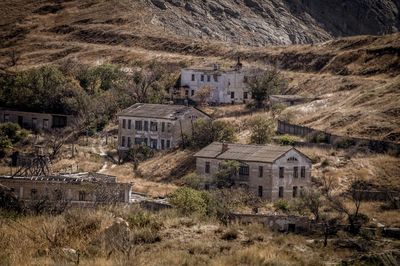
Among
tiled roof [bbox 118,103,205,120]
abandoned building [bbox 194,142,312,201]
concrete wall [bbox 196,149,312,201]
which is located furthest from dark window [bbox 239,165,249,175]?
tiled roof [bbox 118,103,205,120]

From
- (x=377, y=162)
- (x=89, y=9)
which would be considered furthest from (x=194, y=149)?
(x=89, y=9)

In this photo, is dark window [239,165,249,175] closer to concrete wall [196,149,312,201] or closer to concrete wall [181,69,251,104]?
concrete wall [196,149,312,201]

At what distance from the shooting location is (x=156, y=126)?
6538 centimetres

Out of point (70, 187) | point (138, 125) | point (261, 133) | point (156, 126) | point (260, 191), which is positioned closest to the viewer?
point (70, 187)

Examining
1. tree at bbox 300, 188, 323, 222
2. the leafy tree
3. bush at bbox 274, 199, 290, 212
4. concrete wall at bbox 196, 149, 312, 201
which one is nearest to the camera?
tree at bbox 300, 188, 323, 222

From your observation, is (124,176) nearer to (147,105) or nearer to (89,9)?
Answer: (147,105)

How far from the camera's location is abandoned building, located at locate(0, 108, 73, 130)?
245 ft

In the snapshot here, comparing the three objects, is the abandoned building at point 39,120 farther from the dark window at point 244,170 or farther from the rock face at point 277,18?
the rock face at point 277,18

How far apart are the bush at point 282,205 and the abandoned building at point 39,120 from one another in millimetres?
32974

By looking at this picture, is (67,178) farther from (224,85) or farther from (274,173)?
(224,85)

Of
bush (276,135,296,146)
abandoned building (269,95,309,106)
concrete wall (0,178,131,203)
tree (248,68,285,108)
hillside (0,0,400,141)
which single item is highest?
hillside (0,0,400,141)

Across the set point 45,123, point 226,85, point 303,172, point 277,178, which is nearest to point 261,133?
point 303,172

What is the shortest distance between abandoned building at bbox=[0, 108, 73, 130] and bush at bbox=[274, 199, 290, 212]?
33.0 m

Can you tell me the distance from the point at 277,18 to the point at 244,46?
31.9 m
